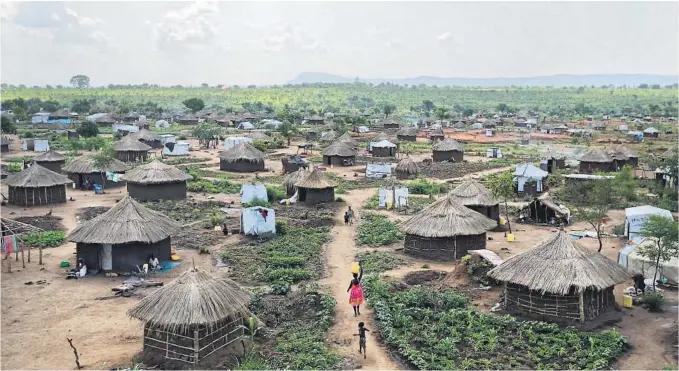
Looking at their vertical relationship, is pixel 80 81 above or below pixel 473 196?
above

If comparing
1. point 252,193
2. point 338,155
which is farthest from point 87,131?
point 252,193

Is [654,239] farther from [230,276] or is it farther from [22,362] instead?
[22,362]

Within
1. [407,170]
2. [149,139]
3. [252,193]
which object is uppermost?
[149,139]

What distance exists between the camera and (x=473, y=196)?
1154 inches

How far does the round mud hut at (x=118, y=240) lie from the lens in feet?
71.2

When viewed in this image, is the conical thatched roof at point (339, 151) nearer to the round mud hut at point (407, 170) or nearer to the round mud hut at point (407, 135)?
the round mud hut at point (407, 170)

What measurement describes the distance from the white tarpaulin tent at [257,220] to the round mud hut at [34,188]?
44.0 ft

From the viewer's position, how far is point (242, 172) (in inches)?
1898

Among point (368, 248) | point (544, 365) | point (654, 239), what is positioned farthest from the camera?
point (368, 248)

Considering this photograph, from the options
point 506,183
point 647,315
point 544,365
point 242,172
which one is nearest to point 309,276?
point 544,365

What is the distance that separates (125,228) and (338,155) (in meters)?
30.9

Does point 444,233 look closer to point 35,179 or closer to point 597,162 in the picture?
point 35,179

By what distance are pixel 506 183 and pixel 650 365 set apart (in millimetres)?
15092

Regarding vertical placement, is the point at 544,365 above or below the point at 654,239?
below
